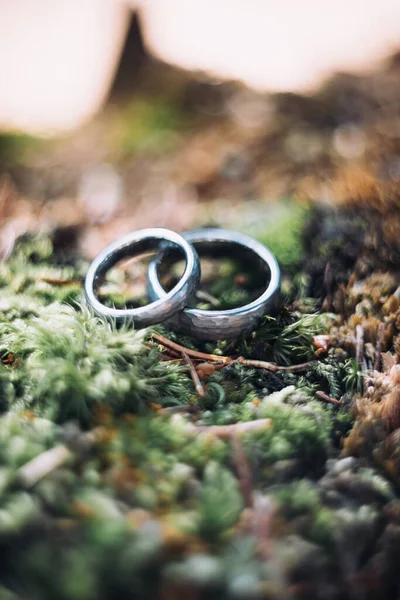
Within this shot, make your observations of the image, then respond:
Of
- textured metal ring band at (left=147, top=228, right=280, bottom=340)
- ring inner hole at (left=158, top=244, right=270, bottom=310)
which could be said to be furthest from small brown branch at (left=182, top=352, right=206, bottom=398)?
ring inner hole at (left=158, top=244, right=270, bottom=310)

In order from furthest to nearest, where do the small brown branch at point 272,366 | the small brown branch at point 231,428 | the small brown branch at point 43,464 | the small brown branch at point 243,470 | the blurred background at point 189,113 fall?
the blurred background at point 189,113, the small brown branch at point 272,366, the small brown branch at point 231,428, the small brown branch at point 243,470, the small brown branch at point 43,464

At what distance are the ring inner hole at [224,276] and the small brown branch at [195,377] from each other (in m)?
0.46

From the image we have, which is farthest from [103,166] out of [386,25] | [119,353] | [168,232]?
[386,25]

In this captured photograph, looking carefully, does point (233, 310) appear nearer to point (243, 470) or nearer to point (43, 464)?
point (243, 470)

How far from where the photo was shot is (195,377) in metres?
2.37

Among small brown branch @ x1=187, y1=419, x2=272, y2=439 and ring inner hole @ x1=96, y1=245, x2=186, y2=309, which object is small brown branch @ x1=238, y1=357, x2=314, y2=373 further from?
ring inner hole @ x1=96, y1=245, x2=186, y2=309

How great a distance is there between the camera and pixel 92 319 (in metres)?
2.42

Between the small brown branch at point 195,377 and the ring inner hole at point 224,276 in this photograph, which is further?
the ring inner hole at point 224,276

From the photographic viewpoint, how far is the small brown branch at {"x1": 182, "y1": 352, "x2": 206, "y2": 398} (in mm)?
2310

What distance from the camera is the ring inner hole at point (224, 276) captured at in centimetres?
293

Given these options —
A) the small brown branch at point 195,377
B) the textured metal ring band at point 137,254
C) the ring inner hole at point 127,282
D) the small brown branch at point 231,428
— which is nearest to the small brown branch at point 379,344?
the small brown branch at point 231,428

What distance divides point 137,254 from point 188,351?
2.99 feet

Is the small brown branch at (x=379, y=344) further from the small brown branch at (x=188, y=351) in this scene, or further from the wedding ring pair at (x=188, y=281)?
the small brown branch at (x=188, y=351)

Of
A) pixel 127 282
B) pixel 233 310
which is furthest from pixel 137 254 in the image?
pixel 233 310
